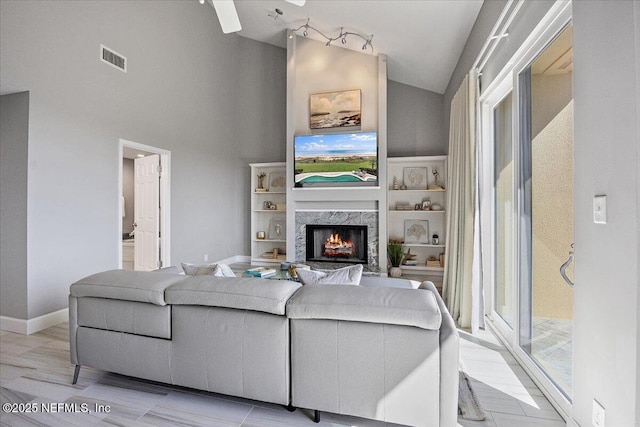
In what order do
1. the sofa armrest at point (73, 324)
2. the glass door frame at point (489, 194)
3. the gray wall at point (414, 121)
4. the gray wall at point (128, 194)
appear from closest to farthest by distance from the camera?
A: 1. the sofa armrest at point (73, 324)
2. the glass door frame at point (489, 194)
3. the gray wall at point (414, 121)
4. the gray wall at point (128, 194)

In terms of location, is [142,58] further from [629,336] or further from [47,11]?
[629,336]

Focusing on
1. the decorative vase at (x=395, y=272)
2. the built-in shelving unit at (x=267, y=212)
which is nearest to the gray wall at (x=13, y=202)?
the built-in shelving unit at (x=267, y=212)

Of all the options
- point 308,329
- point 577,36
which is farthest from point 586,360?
point 577,36

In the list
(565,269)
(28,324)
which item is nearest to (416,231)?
(565,269)

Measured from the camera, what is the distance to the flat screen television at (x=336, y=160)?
485cm

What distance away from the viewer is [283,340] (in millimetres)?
1553

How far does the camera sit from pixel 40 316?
9.55 ft

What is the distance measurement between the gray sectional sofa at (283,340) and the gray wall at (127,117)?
172cm

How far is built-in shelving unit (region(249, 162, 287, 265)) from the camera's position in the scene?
599 centimetres

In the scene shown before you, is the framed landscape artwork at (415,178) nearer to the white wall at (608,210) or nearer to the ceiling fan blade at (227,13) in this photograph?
the ceiling fan blade at (227,13)

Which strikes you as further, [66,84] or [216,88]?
[216,88]

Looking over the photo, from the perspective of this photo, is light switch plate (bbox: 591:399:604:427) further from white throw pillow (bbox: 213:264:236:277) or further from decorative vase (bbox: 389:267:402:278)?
decorative vase (bbox: 389:267:402:278)

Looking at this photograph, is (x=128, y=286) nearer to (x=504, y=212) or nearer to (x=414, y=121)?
(x=504, y=212)

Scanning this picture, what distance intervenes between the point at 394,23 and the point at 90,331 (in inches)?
175
